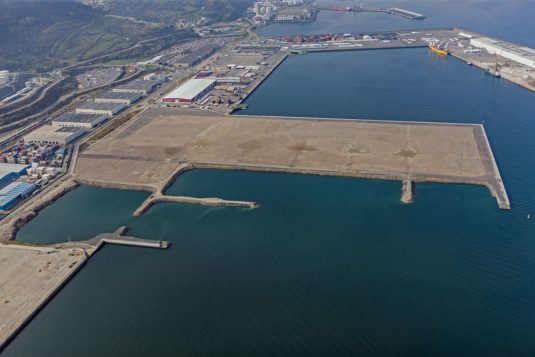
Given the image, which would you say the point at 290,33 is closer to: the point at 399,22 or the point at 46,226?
the point at 399,22

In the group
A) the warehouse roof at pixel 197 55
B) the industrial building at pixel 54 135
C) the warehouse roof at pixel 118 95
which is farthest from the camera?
the warehouse roof at pixel 197 55

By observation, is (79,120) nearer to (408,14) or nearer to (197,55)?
(197,55)

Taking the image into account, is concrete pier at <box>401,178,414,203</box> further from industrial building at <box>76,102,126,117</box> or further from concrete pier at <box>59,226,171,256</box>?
industrial building at <box>76,102,126,117</box>

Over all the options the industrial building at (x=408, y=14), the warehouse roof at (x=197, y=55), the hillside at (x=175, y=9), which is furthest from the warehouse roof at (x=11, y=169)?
the industrial building at (x=408, y=14)

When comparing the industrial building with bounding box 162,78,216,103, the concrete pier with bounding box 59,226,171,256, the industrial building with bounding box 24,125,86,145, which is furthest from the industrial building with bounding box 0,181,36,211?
the industrial building with bounding box 162,78,216,103

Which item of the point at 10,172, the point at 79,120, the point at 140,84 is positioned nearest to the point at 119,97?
the point at 140,84

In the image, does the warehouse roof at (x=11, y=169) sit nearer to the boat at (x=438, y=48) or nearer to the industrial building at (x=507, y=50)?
the boat at (x=438, y=48)
